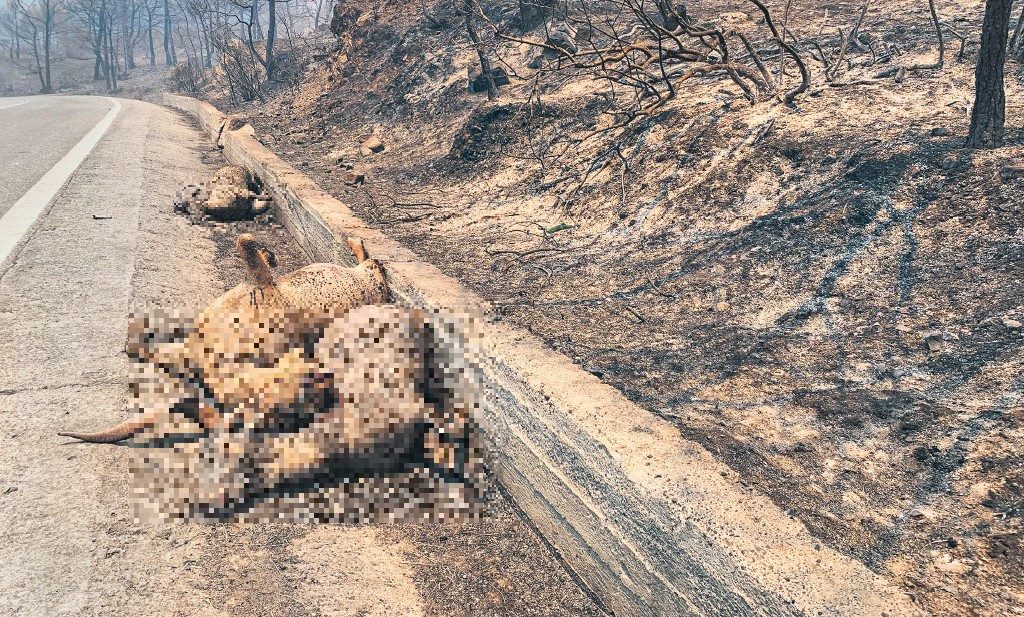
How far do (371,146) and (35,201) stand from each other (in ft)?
13.4

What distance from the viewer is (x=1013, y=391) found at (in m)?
2.39

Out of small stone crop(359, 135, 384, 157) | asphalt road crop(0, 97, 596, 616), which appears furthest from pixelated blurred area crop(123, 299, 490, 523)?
small stone crop(359, 135, 384, 157)

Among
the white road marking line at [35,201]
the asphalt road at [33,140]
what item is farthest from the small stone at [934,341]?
the asphalt road at [33,140]

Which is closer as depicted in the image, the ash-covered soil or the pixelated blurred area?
the ash-covered soil

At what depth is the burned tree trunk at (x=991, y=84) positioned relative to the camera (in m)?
3.70

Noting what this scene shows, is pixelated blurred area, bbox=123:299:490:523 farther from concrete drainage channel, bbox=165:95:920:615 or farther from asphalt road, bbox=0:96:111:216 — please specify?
asphalt road, bbox=0:96:111:216

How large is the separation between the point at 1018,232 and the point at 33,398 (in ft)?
15.2

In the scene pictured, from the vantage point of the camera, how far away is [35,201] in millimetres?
6906

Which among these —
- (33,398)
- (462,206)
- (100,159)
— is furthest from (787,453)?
(100,159)

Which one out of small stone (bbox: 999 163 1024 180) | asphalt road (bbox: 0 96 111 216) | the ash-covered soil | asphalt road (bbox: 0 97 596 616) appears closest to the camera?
the ash-covered soil

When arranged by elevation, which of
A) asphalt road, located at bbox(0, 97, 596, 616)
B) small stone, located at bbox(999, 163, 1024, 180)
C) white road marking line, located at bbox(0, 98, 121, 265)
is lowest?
asphalt road, located at bbox(0, 97, 596, 616)

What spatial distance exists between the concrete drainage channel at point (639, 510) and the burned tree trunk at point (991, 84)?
2712 millimetres

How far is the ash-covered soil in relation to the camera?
7.03 feet

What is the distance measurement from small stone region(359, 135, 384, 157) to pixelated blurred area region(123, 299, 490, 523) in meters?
6.87
